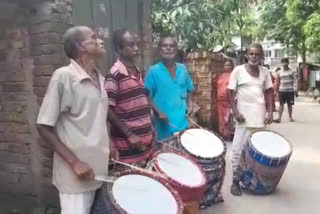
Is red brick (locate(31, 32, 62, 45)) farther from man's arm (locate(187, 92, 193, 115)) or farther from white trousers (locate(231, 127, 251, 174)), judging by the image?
white trousers (locate(231, 127, 251, 174))

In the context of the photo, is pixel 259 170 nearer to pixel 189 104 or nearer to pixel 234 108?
pixel 234 108

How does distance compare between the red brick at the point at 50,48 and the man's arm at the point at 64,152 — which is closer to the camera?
A: the man's arm at the point at 64,152

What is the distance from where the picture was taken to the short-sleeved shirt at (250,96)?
484 cm

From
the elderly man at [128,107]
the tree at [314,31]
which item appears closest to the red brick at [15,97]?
the elderly man at [128,107]

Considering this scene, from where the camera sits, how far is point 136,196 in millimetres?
2404

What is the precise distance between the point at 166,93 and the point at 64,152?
1.80 m

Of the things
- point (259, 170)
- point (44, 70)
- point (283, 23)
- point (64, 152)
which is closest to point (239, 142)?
point (259, 170)

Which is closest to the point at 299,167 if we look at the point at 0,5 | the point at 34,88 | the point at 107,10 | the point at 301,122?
the point at 107,10

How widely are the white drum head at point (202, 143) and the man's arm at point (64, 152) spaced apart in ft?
5.36

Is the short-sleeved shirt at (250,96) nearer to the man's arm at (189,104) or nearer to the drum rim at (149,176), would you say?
the man's arm at (189,104)

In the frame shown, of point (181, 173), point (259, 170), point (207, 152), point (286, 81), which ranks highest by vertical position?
point (181, 173)

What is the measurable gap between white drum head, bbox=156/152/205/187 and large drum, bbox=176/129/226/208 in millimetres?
575

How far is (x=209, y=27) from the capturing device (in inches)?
310

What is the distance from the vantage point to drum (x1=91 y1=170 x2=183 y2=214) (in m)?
2.33
